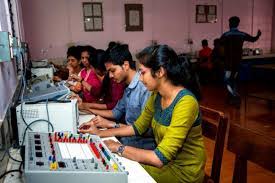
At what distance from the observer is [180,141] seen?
1.36 meters

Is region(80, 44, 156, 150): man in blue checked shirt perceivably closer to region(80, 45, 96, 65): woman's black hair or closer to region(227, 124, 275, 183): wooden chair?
region(227, 124, 275, 183): wooden chair

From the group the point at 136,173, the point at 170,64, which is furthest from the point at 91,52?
the point at 136,173

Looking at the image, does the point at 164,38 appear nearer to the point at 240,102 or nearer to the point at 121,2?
the point at 121,2

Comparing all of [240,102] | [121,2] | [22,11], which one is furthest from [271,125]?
[22,11]

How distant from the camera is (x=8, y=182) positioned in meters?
1.21

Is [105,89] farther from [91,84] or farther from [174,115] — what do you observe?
[174,115]

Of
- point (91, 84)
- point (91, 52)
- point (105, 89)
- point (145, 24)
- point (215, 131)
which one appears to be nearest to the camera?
point (215, 131)

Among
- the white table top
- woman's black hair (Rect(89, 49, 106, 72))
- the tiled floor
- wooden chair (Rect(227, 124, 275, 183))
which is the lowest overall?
the tiled floor

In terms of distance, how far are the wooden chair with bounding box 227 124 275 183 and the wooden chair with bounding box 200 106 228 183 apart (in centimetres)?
9

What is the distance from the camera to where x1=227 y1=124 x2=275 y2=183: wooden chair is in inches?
47.1

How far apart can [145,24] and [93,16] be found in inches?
45.7

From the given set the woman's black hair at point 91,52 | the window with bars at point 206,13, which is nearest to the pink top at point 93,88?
the woman's black hair at point 91,52

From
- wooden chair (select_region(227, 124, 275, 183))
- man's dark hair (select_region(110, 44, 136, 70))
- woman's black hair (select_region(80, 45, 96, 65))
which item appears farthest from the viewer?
woman's black hair (select_region(80, 45, 96, 65))

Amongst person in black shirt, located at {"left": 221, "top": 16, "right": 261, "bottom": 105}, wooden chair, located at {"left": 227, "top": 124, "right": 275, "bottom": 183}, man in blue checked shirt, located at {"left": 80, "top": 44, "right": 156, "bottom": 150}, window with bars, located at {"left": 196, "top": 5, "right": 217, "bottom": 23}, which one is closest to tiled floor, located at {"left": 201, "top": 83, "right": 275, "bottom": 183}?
person in black shirt, located at {"left": 221, "top": 16, "right": 261, "bottom": 105}
